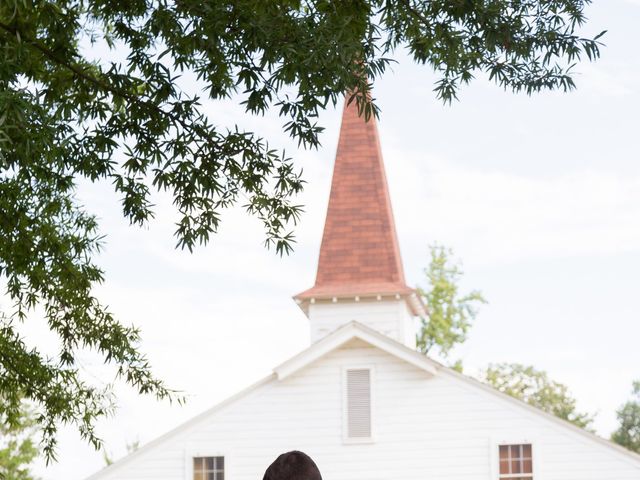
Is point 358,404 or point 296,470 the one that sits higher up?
point 358,404

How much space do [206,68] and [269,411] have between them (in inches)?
746

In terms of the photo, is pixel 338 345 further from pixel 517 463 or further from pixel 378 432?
pixel 517 463

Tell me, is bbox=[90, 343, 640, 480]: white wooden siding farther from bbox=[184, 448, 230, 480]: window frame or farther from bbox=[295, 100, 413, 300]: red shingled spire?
bbox=[295, 100, 413, 300]: red shingled spire

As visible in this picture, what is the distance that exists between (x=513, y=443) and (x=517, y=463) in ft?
1.51

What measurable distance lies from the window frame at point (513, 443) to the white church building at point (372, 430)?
0.07ft

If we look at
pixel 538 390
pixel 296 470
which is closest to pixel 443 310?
pixel 538 390

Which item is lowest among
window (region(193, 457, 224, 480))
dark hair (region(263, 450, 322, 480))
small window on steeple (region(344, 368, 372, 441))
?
window (region(193, 457, 224, 480))

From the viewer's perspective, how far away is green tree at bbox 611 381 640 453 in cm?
5587

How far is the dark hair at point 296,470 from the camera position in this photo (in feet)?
14.8

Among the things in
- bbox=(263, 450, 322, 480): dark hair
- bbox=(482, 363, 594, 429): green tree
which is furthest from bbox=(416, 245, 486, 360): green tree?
bbox=(263, 450, 322, 480): dark hair

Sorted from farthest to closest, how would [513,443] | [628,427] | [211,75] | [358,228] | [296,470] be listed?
[628,427] → [358,228] → [513,443] → [211,75] → [296,470]

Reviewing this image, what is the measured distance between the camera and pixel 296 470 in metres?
4.52

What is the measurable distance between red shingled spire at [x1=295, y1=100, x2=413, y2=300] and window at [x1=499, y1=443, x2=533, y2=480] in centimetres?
647

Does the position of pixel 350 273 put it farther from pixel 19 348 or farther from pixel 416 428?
pixel 19 348
